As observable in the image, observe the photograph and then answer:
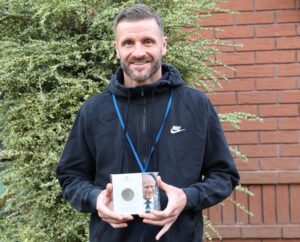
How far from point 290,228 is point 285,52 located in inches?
60.1

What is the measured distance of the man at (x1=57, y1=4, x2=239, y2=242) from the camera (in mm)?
2395

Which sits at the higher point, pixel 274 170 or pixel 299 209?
pixel 274 170

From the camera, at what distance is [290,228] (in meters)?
5.02

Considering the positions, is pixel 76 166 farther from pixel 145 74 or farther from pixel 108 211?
pixel 145 74

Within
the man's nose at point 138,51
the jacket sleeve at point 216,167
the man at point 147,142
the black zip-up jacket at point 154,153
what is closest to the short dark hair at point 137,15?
the man at point 147,142

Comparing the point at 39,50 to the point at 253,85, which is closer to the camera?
the point at 39,50

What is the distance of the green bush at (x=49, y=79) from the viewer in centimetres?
371

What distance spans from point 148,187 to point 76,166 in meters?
0.47

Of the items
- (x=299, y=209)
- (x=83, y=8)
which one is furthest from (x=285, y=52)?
(x=83, y=8)

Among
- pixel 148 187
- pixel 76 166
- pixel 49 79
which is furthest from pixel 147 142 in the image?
pixel 49 79

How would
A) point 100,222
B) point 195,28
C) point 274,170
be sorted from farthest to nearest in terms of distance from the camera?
1. point 274,170
2. point 195,28
3. point 100,222

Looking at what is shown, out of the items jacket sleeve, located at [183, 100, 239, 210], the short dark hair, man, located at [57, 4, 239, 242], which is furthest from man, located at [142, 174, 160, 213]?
the short dark hair

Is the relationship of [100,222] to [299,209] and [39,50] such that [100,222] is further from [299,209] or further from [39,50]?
[299,209]

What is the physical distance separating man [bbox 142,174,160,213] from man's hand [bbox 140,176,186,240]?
3 centimetres
